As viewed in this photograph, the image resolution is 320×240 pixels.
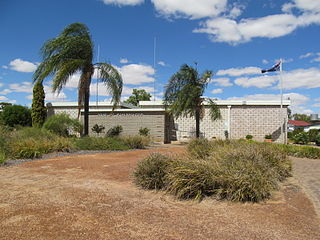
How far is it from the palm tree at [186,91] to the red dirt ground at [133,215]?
1093 cm

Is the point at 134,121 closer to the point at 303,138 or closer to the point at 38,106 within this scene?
the point at 38,106

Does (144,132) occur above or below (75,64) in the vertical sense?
below

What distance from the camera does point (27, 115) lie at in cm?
2042

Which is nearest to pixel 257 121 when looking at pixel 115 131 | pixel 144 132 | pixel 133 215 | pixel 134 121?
pixel 144 132

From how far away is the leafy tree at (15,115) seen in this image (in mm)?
19230

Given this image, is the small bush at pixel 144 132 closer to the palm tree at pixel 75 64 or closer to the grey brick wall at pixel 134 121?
the grey brick wall at pixel 134 121

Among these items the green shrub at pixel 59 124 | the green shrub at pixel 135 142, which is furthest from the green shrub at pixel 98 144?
the green shrub at pixel 59 124

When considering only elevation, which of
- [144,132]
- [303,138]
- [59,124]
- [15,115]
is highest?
[15,115]

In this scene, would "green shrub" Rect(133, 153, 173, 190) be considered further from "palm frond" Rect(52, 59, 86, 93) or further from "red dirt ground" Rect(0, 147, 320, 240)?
"palm frond" Rect(52, 59, 86, 93)

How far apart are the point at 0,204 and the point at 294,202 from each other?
466cm

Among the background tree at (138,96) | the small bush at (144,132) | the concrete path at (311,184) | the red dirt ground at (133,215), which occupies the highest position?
the background tree at (138,96)

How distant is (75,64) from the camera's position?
13.1 meters

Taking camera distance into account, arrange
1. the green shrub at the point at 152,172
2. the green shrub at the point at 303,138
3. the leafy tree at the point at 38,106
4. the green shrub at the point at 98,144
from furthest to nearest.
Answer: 1. the leafy tree at the point at 38,106
2. the green shrub at the point at 303,138
3. the green shrub at the point at 98,144
4. the green shrub at the point at 152,172

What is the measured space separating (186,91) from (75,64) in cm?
706
